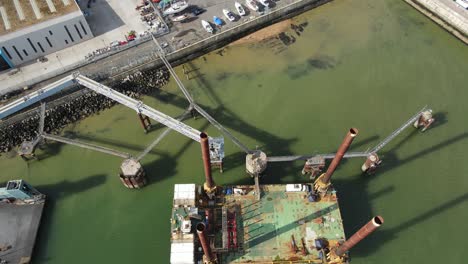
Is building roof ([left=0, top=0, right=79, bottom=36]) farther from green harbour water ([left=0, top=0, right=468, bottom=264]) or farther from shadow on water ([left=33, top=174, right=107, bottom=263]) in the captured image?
shadow on water ([left=33, top=174, right=107, bottom=263])

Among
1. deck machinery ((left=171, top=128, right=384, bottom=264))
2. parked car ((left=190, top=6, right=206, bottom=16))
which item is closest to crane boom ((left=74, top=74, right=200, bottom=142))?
deck machinery ((left=171, top=128, right=384, bottom=264))

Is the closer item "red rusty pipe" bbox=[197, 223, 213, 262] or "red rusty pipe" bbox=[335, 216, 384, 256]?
"red rusty pipe" bbox=[335, 216, 384, 256]

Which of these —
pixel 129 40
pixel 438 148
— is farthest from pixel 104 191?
pixel 438 148

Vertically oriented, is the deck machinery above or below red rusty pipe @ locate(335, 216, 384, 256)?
above

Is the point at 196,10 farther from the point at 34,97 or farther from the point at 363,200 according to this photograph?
the point at 363,200

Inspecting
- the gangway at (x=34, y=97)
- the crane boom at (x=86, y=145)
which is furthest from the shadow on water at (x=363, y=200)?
the gangway at (x=34, y=97)

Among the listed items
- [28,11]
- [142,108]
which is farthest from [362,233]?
[28,11]

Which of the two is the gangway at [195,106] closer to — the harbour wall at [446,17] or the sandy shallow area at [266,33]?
the sandy shallow area at [266,33]
